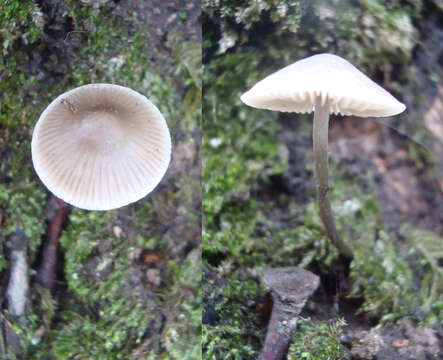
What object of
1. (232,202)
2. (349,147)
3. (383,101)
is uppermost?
(383,101)

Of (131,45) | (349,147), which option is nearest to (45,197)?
(131,45)

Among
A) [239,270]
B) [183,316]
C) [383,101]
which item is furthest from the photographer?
[183,316]

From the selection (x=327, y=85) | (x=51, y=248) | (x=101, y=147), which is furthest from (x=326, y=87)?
(x=51, y=248)

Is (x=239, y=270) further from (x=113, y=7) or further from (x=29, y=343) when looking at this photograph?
(x=113, y=7)

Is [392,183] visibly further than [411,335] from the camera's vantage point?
Yes

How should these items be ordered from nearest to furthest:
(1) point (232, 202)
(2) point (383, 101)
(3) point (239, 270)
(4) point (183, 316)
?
(2) point (383, 101), (3) point (239, 270), (4) point (183, 316), (1) point (232, 202)

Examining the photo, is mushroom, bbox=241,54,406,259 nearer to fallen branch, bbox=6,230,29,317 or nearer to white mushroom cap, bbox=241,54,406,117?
white mushroom cap, bbox=241,54,406,117

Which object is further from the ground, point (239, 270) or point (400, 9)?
point (400, 9)

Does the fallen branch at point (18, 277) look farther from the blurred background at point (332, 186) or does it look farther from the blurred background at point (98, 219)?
the blurred background at point (332, 186)

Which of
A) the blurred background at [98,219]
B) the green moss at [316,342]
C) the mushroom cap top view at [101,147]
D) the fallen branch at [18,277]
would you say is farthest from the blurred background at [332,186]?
the fallen branch at [18,277]
